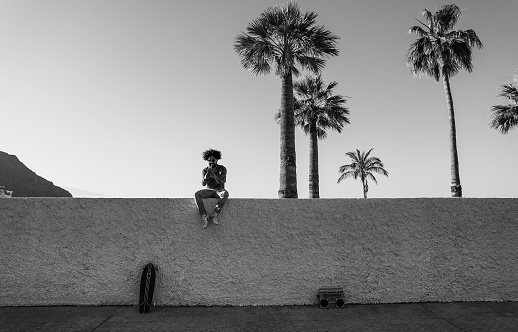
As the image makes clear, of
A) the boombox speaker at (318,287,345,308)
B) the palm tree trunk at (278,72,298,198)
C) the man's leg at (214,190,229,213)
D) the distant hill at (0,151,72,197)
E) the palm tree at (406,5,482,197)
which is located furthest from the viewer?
the distant hill at (0,151,72,197)

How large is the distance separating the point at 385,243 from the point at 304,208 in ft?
4.24

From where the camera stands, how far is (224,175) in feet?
16.8

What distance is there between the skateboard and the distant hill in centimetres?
8075

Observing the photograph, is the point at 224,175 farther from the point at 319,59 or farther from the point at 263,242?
the point at 319,59

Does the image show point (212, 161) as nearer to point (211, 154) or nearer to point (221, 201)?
point (211, 154)

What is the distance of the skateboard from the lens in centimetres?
433

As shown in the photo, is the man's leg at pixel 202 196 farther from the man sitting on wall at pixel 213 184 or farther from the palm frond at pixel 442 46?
the palm frond at pixel 442 46

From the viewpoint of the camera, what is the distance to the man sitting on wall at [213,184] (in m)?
4.71

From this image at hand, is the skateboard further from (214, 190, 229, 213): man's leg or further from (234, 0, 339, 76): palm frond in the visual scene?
(234, 0, 339, 76): palm frond

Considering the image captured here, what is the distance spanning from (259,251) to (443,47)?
66.0ft

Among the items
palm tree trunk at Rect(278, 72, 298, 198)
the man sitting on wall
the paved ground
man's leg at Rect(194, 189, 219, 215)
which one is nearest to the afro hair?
the man sitting on wall

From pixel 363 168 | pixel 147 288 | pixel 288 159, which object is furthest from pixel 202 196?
pixel 363 168

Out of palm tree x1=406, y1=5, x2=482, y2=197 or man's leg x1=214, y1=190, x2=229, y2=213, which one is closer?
man's leg x1=214, y1=190, x2=229, y2=213

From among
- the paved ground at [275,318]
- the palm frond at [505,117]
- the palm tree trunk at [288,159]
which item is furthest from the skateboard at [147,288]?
the palm frond at [505,117]
